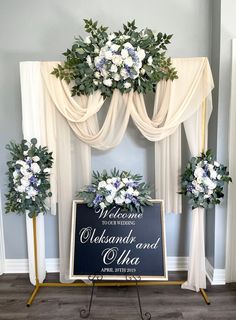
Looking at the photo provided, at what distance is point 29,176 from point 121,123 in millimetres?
804

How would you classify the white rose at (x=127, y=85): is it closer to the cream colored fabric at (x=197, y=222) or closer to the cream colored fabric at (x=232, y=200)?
the cream colored fabric at (x=197, y=222)

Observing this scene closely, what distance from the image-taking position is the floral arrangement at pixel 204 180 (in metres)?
2.00

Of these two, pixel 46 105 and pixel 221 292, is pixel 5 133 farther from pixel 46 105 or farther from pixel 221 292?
pixel 221 292

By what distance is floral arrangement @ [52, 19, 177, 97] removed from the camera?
1.86 m

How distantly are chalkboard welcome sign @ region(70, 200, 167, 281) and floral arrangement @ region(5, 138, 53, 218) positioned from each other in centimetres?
30

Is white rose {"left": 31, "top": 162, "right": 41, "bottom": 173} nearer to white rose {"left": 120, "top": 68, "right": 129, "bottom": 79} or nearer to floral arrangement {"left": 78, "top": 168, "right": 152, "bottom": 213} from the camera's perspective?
floral arrangement {"left": 78, "top": 168, "right": 152, "bottom": 213}

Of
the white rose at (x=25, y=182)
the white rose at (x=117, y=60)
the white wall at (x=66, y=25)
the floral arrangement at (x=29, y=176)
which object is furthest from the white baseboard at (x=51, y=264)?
the white rose at (x=117, y=60)

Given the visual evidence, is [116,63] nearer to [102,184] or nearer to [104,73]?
[104,73]

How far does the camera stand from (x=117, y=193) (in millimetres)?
2043

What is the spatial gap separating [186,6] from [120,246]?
2079mm

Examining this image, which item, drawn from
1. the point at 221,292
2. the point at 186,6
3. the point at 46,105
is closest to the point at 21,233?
the point at 46,105

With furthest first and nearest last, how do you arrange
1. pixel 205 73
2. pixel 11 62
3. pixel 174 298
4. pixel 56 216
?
pixel 56 216, pixel 11 62, pixel 174 298, pixel 205 73

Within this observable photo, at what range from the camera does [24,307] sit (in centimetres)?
210

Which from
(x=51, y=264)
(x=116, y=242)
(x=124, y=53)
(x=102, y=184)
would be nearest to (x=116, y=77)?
(x=124, y=53)
